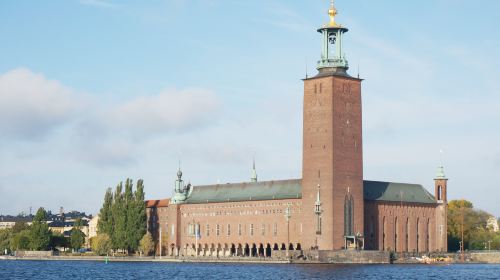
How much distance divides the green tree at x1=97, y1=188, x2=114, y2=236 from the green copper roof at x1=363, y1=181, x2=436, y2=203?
29117 mm

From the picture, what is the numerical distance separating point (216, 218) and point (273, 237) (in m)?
12.1

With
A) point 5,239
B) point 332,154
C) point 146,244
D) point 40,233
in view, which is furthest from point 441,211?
point 5,239

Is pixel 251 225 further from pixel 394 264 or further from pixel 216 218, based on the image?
pixel 394 264

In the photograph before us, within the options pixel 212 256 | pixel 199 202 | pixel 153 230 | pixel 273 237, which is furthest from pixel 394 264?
pixel 153 230

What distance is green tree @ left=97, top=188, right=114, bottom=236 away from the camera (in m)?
131

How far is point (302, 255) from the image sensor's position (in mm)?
107688

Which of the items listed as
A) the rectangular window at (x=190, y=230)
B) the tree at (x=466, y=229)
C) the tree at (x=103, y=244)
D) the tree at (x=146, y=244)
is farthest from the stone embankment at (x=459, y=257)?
the tree at (x=103, y=244)

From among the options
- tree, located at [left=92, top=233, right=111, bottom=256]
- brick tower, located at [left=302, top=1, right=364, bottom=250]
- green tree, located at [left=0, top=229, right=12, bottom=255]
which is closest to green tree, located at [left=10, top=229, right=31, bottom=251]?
green tree, located at [left=0, top=229, right=12, bottom=255]

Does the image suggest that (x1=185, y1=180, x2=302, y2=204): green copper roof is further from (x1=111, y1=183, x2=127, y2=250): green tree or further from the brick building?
(x1=111, y1=183, x2=127, y2=250): green tree

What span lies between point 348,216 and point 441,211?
19.8 meters

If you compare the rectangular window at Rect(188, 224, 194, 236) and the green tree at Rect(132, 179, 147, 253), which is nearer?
the green tree at Rect(132, 179, 147, 253)

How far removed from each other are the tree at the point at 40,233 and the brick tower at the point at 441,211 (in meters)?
45.3

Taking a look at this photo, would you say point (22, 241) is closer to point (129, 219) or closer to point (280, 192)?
point (129, 219)

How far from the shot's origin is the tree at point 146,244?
12975 cm
